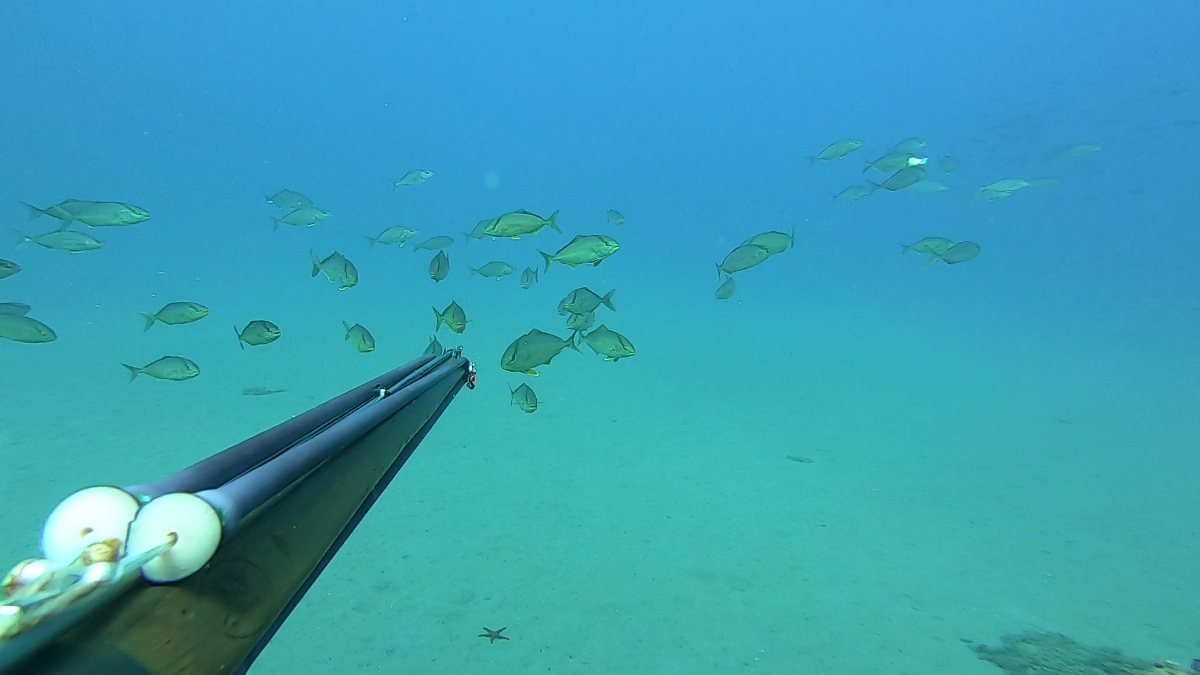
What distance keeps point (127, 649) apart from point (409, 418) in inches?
39.7

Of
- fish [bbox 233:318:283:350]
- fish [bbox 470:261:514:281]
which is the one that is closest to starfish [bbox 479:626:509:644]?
fish [bbox 233:318:283:350]

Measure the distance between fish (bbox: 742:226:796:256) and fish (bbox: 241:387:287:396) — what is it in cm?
678

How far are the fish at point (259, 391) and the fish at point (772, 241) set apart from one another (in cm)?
678

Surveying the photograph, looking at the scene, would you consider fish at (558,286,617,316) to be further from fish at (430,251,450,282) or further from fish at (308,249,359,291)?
fish at (308,249,359,291)

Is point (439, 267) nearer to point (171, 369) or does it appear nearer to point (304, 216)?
point (171, 369)

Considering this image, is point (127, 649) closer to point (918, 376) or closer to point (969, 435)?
point (969, 435)

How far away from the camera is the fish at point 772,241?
559cm

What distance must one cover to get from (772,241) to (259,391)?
7213mm

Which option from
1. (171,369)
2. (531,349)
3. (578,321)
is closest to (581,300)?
(578,321)

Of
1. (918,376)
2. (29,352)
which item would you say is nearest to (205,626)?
(29,352)

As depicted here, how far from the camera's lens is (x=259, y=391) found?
797cm

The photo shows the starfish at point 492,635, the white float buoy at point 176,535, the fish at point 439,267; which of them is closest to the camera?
the white float buoy at point 176,535

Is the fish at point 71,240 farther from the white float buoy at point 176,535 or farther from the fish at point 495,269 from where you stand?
the white float buoy at point 176,535

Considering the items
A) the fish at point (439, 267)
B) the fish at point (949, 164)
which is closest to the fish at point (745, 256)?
the fish at point (439, 267)
